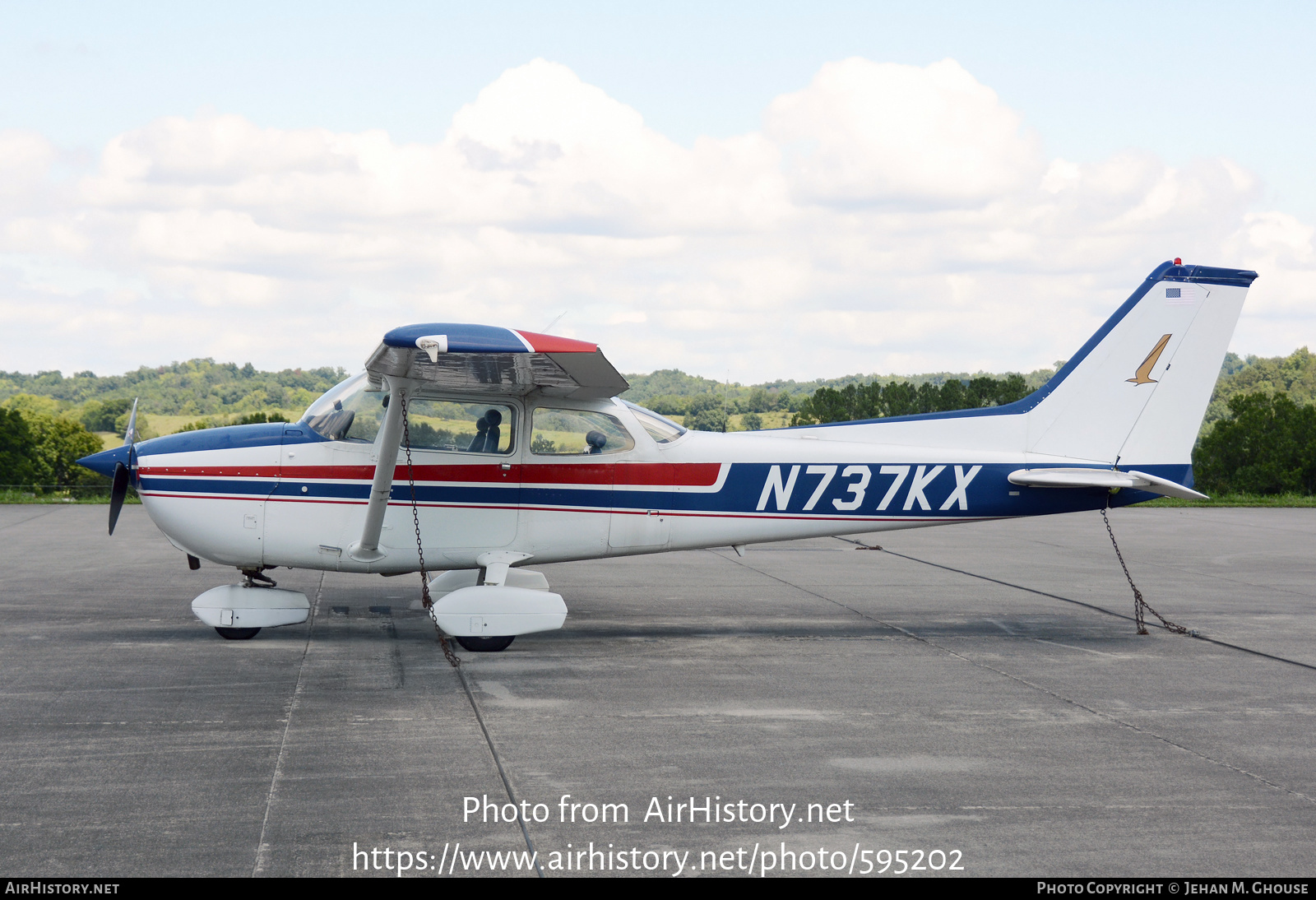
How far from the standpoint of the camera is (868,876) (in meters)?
3.88

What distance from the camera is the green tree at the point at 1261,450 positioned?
3139 cm

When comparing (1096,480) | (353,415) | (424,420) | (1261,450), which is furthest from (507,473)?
(1261,450)

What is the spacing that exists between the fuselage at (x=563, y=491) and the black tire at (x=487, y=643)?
79cm

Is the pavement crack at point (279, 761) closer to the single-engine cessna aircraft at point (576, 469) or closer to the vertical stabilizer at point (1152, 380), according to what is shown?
the single-engine cessna aircraft at point (576, 469)

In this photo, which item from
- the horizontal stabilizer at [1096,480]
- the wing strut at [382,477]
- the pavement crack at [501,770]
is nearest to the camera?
the pavement crack at [501,770]

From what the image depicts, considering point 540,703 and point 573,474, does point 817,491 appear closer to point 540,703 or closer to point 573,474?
point 573,474

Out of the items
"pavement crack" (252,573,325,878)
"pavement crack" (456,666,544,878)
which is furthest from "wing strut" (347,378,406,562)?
"pavement crack" (456,666,544,878)

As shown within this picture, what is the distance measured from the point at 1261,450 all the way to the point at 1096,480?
28.3 metres

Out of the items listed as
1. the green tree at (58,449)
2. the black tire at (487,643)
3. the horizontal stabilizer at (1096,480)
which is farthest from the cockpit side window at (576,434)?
the green tree at (58,449)

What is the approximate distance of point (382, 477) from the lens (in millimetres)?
7680

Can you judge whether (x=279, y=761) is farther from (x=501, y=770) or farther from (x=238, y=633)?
(x=238, y=633)

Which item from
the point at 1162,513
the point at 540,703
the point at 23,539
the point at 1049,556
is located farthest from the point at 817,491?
the point at 1162,513

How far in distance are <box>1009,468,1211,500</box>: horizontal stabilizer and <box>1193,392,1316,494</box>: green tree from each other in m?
26.6

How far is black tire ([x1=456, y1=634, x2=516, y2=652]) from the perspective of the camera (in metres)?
7.84
